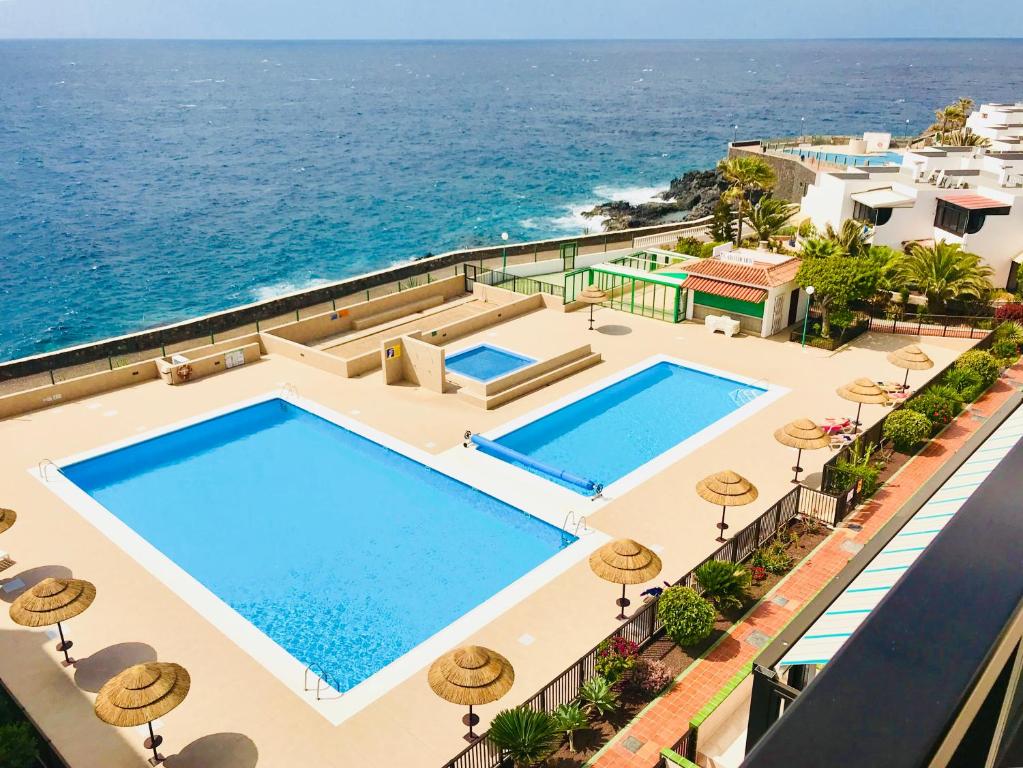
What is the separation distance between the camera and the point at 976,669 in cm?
209

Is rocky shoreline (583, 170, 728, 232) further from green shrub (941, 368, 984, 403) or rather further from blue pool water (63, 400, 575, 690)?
blue pool water (63, 400, 575, 690)

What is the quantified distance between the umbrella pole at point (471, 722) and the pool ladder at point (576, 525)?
23.0 feet

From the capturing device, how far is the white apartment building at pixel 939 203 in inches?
1565

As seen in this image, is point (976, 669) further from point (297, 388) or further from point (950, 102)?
point (950, 102)

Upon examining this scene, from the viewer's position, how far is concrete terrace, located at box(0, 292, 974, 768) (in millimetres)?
15680

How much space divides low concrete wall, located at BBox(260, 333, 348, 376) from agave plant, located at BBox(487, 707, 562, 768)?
2018 centimetres

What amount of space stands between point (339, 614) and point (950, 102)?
217 m

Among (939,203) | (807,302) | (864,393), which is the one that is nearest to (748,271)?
(807,302)

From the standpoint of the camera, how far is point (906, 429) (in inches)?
995

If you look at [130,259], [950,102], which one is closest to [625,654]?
[130,259]

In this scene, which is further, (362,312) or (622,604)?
(362,312)

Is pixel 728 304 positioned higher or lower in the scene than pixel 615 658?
higher

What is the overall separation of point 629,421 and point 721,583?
37.3 feet

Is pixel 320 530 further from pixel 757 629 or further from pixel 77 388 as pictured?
pixel 77 388
